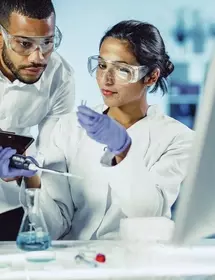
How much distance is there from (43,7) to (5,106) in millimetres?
372

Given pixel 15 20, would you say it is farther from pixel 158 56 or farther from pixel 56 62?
pixel 158 56

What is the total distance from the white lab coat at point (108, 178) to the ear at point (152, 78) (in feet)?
0.30

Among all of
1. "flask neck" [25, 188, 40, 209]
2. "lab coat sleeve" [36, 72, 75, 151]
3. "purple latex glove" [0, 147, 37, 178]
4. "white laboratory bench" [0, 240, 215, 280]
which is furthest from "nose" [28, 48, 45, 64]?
"white laboratory bench" [0, 240, 215, 280]

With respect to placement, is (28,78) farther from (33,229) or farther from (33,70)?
(33,229)

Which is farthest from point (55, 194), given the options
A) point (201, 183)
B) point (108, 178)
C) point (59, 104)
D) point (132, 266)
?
point (201, 183)

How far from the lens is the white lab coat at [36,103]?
1603 millimetres

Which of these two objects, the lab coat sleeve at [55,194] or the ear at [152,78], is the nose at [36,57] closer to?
the lab coat sleeve at [55,194]

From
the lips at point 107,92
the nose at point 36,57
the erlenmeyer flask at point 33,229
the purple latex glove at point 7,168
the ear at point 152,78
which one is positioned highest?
the nose at point 36,57

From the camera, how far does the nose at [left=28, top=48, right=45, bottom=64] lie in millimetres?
1611

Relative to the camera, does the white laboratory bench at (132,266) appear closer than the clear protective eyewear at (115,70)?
Yes

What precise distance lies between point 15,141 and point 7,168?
0.33 feet

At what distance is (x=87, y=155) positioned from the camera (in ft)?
5.35

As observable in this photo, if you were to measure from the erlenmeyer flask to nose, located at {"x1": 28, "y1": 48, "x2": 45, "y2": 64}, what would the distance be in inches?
17.9

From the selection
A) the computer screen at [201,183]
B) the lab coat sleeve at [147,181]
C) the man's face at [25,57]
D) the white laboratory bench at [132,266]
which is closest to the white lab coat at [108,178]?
the lab coat sleeve at [147,181]
